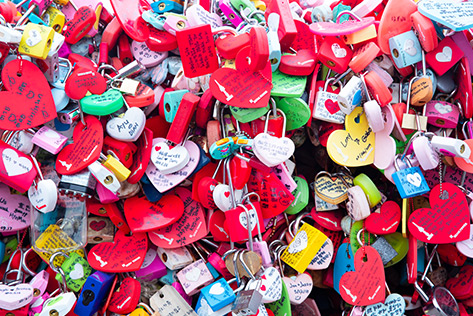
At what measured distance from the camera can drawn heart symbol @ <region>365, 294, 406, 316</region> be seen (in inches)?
37.8

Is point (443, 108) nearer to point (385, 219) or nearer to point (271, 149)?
point (385, 219)

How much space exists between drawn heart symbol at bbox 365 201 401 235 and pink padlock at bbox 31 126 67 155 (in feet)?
2.18

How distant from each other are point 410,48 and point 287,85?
27 centimetres

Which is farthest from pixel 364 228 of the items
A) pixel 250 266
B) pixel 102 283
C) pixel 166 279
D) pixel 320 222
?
pixel 102 283

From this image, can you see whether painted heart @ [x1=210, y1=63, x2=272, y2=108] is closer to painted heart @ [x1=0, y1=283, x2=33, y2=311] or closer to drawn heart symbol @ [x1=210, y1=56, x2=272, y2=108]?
drawn heart symbol @ [x1=210, y1=56, x2=272, y2=108]

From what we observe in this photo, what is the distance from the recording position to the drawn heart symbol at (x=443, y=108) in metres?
0.97

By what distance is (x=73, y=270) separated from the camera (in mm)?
956

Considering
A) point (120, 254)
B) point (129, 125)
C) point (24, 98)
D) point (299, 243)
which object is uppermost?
point (24, 98)

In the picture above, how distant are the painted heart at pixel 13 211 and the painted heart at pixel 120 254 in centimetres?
16

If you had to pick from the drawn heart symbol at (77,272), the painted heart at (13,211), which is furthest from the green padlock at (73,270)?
the painted heart at (13,211)

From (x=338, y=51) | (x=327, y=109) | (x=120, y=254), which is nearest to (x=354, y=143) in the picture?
(x=327, y=109)

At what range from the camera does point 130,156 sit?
970mm

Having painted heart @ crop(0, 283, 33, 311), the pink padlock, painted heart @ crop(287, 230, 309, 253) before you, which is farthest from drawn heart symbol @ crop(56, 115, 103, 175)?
painted heart @ crop(287, 230, 309, 253)

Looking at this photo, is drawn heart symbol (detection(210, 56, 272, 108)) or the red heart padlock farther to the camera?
the red heart padlock
